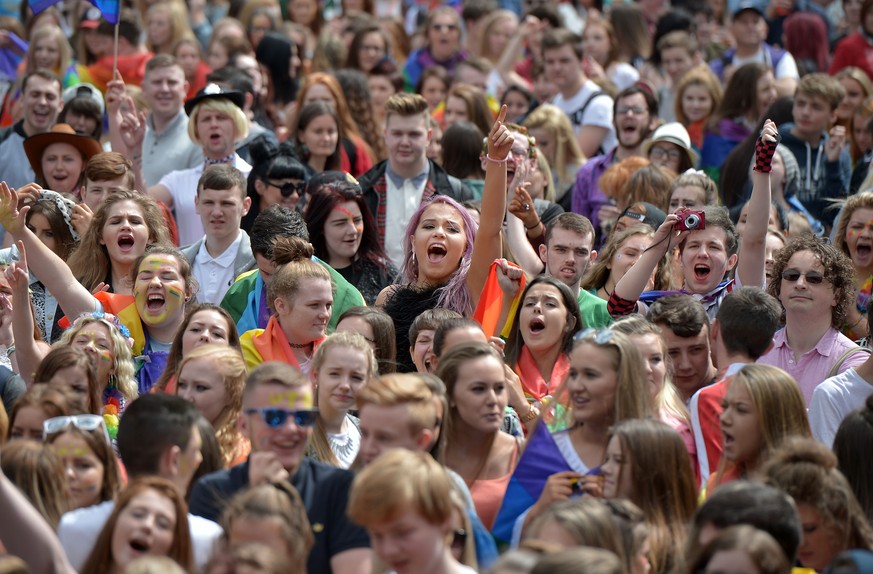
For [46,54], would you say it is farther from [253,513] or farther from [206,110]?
[253,513]

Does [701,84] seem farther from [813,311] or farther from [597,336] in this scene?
[597,336]

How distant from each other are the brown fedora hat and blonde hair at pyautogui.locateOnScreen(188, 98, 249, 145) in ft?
2.07

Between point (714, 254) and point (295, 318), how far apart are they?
86.8 inches

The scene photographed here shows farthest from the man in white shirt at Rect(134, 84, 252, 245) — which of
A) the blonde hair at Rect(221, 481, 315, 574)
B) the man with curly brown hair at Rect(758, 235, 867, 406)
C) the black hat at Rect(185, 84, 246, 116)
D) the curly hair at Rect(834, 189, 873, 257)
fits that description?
the blonde hair at Rect(221, 481, 315, 574)

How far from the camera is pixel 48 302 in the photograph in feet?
27.2

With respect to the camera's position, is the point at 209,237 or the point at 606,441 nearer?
the point at 606,441

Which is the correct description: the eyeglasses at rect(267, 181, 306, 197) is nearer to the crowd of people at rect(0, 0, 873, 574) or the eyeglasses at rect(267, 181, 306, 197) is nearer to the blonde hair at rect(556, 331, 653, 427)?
the crowd of people at rect(0, 0, 873, 574)

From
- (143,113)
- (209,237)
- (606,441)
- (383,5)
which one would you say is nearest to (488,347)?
(606,441)

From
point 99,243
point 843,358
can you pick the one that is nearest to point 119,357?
point 99,243

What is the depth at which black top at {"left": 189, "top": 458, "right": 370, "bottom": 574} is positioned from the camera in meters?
5.16

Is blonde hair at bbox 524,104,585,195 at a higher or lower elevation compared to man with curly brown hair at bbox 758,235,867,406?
higher

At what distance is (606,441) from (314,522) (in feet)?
4.28

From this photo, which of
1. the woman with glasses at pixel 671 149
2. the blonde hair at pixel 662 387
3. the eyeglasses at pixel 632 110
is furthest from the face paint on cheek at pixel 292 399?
the eyeglasses at pixel 632 110

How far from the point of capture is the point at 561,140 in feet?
35.4
